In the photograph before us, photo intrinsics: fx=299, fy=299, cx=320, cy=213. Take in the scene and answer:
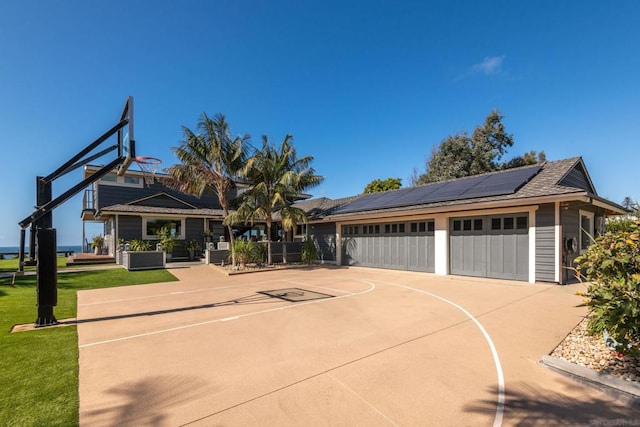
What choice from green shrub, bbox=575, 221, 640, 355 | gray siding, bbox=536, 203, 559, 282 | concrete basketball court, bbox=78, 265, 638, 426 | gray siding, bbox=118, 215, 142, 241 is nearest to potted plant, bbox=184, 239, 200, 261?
gray siding, bbox=118, 215, 142, 241

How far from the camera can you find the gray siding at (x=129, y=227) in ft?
63.1

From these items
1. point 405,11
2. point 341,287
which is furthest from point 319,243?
point 405,11

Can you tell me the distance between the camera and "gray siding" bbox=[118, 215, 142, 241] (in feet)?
63.1

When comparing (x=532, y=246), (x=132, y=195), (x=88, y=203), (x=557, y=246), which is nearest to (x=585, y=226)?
(x=557, y=246)

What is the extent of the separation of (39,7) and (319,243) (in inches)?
635

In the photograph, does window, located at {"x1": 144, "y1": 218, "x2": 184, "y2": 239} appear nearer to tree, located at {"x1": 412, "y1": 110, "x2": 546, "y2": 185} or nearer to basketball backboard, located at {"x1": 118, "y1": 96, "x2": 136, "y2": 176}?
basketball backboard, located at {"x1": 118, "y1": 96, "x2": 136, "y2": 176}

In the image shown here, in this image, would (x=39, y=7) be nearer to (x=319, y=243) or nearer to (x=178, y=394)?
(x=178, y=394)

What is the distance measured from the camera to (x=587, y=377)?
11.5 feet

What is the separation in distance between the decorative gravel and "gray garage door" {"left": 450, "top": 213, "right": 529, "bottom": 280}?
6.29 meters

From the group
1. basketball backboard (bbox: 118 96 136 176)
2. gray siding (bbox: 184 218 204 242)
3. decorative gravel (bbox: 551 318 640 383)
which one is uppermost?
basketball backboard (bbox: 118 96 136 176)

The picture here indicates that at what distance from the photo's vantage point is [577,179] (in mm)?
12508

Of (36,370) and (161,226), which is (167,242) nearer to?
(161,226)

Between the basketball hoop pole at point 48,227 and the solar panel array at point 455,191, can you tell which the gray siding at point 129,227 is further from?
the solar panel array at point 455,191

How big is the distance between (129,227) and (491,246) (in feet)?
67.7
